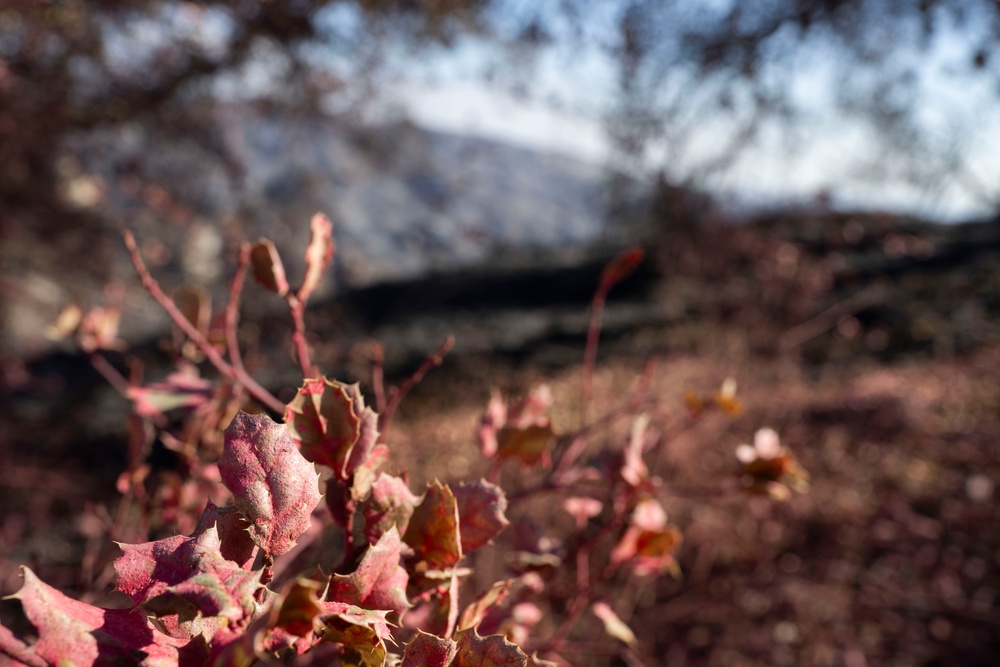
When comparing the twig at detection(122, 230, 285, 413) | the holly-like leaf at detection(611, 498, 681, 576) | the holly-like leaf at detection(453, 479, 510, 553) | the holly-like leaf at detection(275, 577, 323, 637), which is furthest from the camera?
the holly-like leaf at detection(611, 498, 681, 576)

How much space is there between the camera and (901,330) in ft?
17.5

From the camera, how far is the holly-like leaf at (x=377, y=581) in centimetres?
43

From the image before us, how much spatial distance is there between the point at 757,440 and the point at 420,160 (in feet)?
19.2

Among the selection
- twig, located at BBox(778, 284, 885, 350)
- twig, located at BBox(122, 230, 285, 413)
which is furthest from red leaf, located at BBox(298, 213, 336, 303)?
twig, located at BBox(778, 284, 885, 350)

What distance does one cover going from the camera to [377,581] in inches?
17.4

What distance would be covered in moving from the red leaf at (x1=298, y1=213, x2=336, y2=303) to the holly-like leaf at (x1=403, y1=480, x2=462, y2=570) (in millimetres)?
239

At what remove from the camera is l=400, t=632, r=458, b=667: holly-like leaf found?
408 millimetres

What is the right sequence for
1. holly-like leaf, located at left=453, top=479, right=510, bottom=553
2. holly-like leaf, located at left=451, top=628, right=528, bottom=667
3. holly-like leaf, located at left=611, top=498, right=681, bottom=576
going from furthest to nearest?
holly-like leaf, located at left=611, top=498, right=681, bottom=576 → holly-like leaf, located at left=453, top=479, right=510, bottom=553 → holly-like leaf, located at left=451, top=628, right=528, bottom=667

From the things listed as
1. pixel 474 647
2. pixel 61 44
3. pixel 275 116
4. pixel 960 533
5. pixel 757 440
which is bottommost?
pixel 960 533

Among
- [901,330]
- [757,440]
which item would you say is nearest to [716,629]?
[757,440]

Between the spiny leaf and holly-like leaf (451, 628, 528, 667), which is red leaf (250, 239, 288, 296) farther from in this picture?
the spiny leaf

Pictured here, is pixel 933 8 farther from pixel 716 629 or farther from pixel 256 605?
pixel 256 605

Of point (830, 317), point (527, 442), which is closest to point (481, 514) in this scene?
point (527, 442)

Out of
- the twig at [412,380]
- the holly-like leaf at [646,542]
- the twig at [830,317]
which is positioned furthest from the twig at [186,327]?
the twig at [830,317]
